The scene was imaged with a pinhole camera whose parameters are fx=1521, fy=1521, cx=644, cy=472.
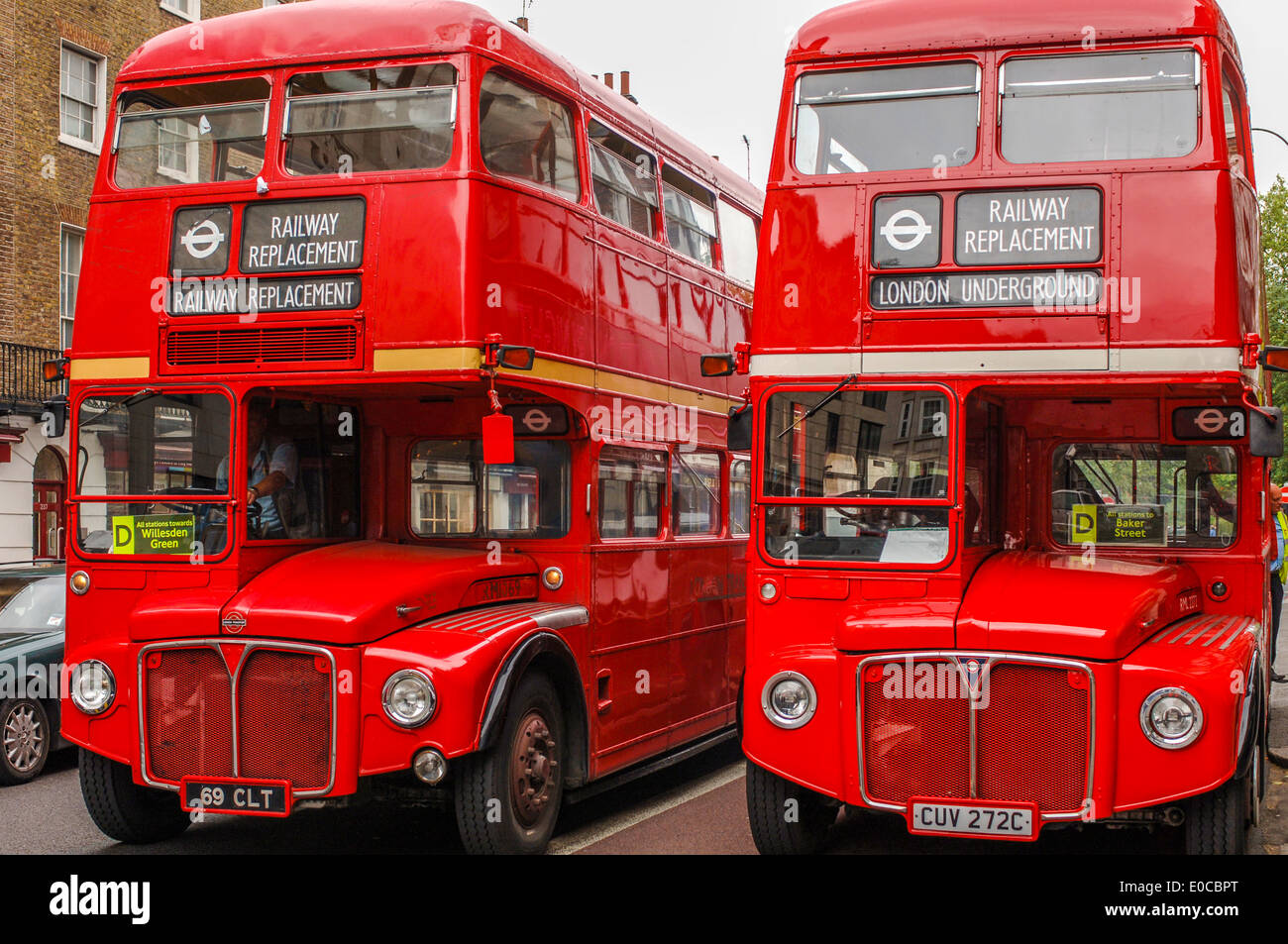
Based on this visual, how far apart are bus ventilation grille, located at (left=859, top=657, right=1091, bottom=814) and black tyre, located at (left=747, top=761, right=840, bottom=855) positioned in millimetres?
569

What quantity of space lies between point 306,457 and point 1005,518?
3970 millimetres

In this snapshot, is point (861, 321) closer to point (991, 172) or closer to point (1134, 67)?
point (991, 172)

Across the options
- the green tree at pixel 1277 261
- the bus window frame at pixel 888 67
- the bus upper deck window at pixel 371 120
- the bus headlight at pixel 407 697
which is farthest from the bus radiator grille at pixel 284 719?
the green tree at pixel 1277 261

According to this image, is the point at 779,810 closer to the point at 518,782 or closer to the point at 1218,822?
the point at 518,782

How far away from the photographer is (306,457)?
28.3 ft

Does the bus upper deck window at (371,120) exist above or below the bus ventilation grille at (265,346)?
above

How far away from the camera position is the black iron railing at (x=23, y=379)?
72.0ft

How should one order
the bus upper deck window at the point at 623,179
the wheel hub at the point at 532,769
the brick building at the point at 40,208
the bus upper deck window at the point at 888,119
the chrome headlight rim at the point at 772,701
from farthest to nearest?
the brick building at the point at 40,208, the bus upper deck window at the point at 623,179, the wheel hub at the point at 532,769, the bus upper deck window at the point at 888,119, the chrome headlight rim at the point at 772,701

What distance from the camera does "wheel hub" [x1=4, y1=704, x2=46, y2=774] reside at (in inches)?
413

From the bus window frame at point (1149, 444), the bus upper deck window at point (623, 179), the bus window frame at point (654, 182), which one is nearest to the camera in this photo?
the bus window frame at point (1149, 444)

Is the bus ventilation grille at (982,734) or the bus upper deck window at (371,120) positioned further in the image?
the bus upper deck window at (371,120)

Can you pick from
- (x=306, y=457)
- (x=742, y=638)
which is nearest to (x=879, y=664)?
(x=306, y=457)

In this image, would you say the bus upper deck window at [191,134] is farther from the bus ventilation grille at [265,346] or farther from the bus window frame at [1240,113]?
the bus window frame at [1240,113]

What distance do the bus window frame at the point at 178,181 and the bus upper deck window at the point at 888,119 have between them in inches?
111
